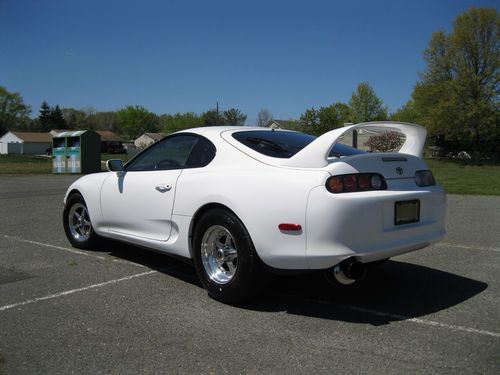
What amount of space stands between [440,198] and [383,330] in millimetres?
1397

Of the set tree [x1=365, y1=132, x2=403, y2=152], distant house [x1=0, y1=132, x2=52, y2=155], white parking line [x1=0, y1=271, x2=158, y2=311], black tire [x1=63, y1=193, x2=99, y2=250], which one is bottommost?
white parking line [x1=0, y1=271, x2=158, y2=311]

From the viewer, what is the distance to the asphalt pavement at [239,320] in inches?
117

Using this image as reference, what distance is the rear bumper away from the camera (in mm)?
3473

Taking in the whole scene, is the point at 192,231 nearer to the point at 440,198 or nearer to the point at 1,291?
the point at 1,291

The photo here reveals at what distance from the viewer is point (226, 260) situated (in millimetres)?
4117

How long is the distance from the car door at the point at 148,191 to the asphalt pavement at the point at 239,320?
0.50 m

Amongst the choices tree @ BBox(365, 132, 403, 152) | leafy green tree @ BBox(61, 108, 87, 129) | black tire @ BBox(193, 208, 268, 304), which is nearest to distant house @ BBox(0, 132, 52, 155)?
leafy green tree @ BBox(61, 108, 87, 129)

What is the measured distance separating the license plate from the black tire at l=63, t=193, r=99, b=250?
3.64 metres

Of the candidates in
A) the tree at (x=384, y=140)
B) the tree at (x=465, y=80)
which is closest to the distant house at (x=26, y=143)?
the tree at (x=465, y=80)

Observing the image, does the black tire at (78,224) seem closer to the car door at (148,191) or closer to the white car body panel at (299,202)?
the car door at (148,191)

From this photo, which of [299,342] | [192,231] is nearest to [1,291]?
[192,231]

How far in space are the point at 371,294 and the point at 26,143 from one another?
91.7 metres

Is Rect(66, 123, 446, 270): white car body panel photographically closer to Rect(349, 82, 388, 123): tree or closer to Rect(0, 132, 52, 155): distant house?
Rect(349, 82, 388, 123): tree

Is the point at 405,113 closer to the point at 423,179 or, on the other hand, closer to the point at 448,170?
the point at 448,170
